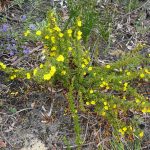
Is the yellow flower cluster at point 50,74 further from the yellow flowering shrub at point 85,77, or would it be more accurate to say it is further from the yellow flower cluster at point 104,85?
the yellow flower cluster at point 104,85

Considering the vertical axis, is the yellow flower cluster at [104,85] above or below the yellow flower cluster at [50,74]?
below

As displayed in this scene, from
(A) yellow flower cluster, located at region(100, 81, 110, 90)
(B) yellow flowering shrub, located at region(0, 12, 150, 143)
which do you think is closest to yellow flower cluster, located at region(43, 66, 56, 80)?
(B) yellow flowering shrub, located at region(0, 12, 150, 143)

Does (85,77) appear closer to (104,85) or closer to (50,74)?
(104,85)

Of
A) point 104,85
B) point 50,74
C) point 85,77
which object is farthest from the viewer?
point 85,77

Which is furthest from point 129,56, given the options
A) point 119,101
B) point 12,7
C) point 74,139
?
point 12,7

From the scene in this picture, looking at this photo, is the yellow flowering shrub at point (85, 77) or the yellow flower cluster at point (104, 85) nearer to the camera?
the yellow flowering shrub at point (85, 77)

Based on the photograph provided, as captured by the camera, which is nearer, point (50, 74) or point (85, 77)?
point (50, 74)

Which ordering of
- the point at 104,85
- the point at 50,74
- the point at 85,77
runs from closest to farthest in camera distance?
the point at 50,74 < the point at 104,85 < the point at 85,77

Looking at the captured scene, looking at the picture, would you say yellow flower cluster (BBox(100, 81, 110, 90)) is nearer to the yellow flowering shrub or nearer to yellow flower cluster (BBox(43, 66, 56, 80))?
the yellow flowering shrub

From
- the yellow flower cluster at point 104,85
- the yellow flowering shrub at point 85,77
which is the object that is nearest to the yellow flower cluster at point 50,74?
the yellow flowering shrub at point 85,77

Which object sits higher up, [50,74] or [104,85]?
[50,74]

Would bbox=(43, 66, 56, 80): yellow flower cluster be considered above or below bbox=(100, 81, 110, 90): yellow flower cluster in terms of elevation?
above

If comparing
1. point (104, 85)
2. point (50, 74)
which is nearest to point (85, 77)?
point (104, 85)

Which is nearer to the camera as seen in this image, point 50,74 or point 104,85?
point 50,74
